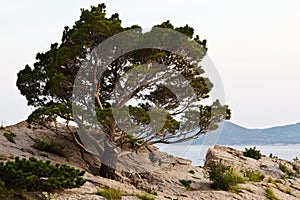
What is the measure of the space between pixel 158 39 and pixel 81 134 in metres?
4.42

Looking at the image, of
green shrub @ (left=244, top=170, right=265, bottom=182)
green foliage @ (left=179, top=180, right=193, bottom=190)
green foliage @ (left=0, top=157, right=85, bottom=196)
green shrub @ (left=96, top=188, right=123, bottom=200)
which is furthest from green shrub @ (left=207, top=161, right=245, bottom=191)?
green foliage @ (left=0, top=157, right=85, bottom=196)

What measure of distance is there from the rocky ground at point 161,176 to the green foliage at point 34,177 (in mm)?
544

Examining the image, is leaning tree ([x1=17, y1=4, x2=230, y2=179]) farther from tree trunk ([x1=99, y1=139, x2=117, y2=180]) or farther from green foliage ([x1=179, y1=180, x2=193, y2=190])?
green foliage ([x1=179, y1=180, x2=193, y2=190])

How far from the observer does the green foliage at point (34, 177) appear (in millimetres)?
8398

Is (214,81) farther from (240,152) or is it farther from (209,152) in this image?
(240,152)

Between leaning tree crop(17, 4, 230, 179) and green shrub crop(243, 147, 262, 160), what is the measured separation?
6.39m

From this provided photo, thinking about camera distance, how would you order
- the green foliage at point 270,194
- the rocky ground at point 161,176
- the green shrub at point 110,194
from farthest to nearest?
the green foliage at point 270,194
the rocky ground at point 161,176
the green shrub at point 110,194

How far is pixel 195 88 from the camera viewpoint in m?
14.2

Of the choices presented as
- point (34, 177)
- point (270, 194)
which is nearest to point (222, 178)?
point (270, 194)

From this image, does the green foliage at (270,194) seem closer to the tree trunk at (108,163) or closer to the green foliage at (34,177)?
the tree trunk at (108,163)

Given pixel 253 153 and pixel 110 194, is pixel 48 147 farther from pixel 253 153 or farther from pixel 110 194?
pixel 253 153

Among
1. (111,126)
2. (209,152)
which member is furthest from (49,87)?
(209,152)

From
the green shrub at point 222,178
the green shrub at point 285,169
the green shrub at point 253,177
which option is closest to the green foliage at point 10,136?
the green shrub at point 222,178

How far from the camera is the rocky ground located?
1184 cm
